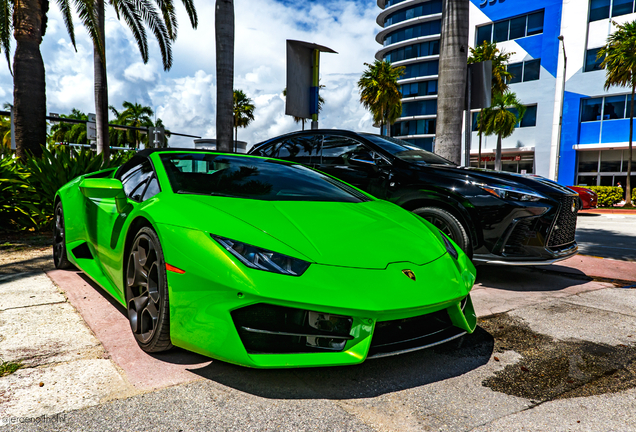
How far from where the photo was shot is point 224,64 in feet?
27.1

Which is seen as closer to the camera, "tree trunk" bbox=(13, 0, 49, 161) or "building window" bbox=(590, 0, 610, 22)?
"tree trunk" bbox=(13, 0, 49, 161)

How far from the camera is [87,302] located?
342cm

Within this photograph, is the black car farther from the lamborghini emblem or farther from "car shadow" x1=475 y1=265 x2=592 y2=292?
the lamborghini emblem

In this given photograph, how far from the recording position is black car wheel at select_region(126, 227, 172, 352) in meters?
2.34

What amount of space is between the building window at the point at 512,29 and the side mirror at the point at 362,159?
34882 mm

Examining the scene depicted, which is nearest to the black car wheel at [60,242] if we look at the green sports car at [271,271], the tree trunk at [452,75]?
the green sports car at [271,271]

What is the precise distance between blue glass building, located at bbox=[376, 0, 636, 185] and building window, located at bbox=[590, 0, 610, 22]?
0.06 metres

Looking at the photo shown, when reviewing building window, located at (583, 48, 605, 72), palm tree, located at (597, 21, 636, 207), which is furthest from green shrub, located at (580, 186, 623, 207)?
building window, located at (583, 48, 605, 72)

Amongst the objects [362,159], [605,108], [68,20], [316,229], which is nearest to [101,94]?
[68,20]

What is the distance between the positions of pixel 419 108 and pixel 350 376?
178 feet

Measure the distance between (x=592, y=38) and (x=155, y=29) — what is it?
29223mm

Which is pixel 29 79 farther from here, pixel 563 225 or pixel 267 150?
pixel 563 225

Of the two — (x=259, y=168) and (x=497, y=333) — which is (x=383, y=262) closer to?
(x=497, y=333)

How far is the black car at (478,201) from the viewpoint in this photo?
157 inches
